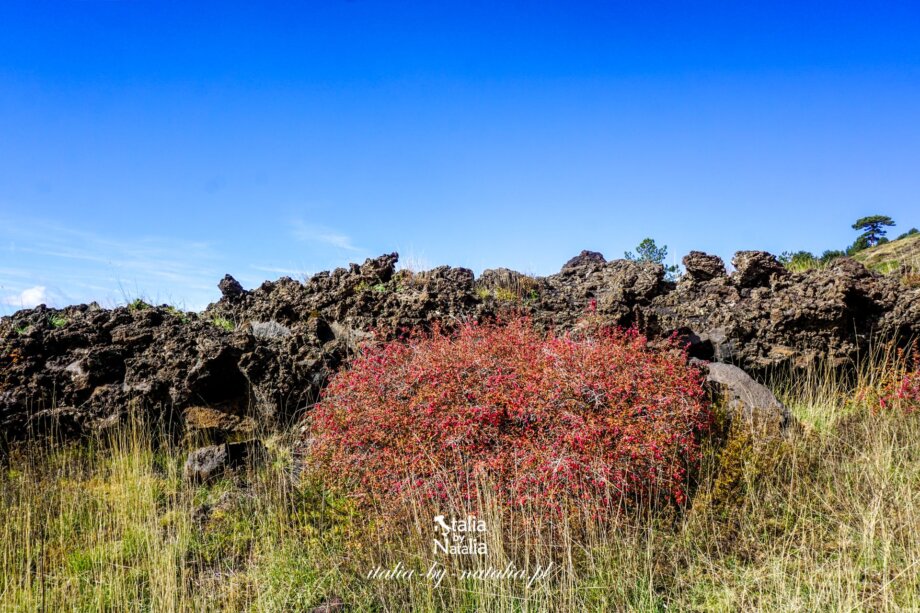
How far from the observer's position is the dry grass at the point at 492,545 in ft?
16.9

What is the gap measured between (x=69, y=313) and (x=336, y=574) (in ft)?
25.5

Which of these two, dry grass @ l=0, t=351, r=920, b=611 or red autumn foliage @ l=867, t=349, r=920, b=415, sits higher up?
red autumn foliage @ l=867, t=349, r=920, b=415

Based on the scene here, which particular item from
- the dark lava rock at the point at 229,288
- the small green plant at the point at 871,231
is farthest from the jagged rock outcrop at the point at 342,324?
the small green plant at the point at 871,231

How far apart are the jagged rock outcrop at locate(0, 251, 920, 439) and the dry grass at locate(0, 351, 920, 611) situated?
1.26m

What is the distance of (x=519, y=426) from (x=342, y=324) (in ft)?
Result: 14.3

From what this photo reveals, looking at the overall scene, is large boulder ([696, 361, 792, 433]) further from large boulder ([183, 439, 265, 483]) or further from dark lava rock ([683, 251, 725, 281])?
large boulder ([183, 439, 265, 483])

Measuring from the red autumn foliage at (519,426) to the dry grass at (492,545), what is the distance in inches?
10.8

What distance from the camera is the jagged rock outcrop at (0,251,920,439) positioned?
8930 mm

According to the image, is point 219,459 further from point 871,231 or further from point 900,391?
point 871,231

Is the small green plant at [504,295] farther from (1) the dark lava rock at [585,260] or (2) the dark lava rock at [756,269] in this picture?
(2) the dark lava rock at [756,269]

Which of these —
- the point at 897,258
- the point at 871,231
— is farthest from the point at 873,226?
the point at 897,258

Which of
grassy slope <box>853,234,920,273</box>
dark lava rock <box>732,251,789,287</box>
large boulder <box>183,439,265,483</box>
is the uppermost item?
grassy slope <box>853,234,920,273</box>

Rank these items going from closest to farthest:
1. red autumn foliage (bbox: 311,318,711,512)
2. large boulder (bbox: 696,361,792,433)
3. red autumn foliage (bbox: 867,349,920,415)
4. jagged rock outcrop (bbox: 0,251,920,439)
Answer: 1. red autumn foliage (bbox: 311,318,711,512)
2. large boulder (bbox: 696,361,792,433)
3. jagged rock outcrop (bbox: 0,251,920,439)
4. red autumn foliage (bbox: 867,349,920,415)

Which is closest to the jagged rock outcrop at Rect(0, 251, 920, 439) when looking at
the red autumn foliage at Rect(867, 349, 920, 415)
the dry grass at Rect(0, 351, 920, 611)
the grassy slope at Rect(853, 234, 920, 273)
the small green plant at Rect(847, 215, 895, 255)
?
the red autumn foliage at Rect(867, 349, 920, 415)
